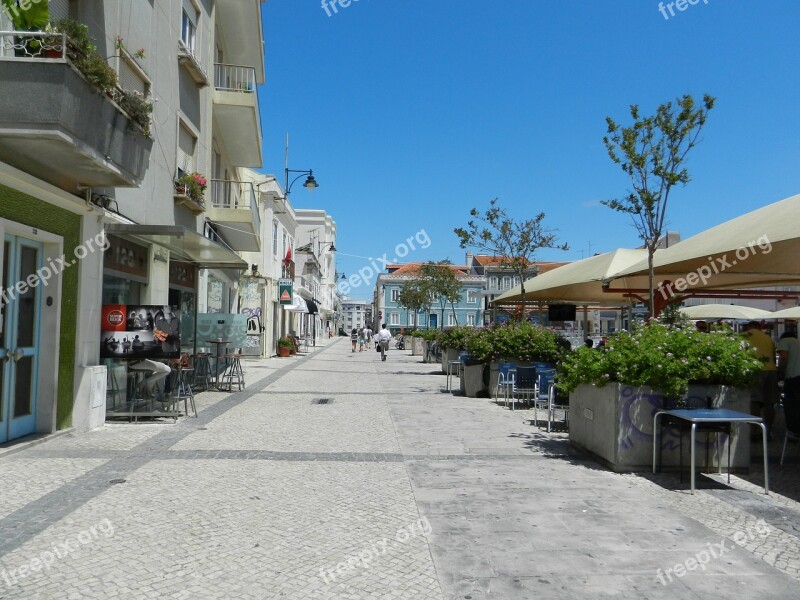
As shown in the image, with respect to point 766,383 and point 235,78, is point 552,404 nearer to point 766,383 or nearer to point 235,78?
point 766,383

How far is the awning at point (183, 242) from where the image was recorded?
9508 millimetres

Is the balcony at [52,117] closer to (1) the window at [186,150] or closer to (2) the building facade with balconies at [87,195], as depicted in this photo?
(2) the building facade with balconies at [87,195]

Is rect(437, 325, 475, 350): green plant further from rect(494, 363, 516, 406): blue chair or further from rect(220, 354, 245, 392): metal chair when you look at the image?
rect(220, 354, 245, 392): metal chair

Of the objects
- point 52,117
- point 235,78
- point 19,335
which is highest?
point 235,78

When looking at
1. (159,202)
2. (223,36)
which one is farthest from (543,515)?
(223,36)

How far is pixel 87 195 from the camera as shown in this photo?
877 cm

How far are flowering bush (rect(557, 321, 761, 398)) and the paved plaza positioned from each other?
98cm

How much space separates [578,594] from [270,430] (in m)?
6.37

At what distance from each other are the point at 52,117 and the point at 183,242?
5045 millimetres

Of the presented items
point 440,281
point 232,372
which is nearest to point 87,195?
point 232,372

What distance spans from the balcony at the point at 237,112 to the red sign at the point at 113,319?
8.55m

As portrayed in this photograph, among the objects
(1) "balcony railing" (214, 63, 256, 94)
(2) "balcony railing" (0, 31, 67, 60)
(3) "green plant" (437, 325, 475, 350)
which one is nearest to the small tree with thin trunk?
(3) "green plant" (437, 325, 475, 350)

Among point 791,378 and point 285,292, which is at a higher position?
point 285,292

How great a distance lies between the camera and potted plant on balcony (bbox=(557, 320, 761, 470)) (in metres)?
6.95
